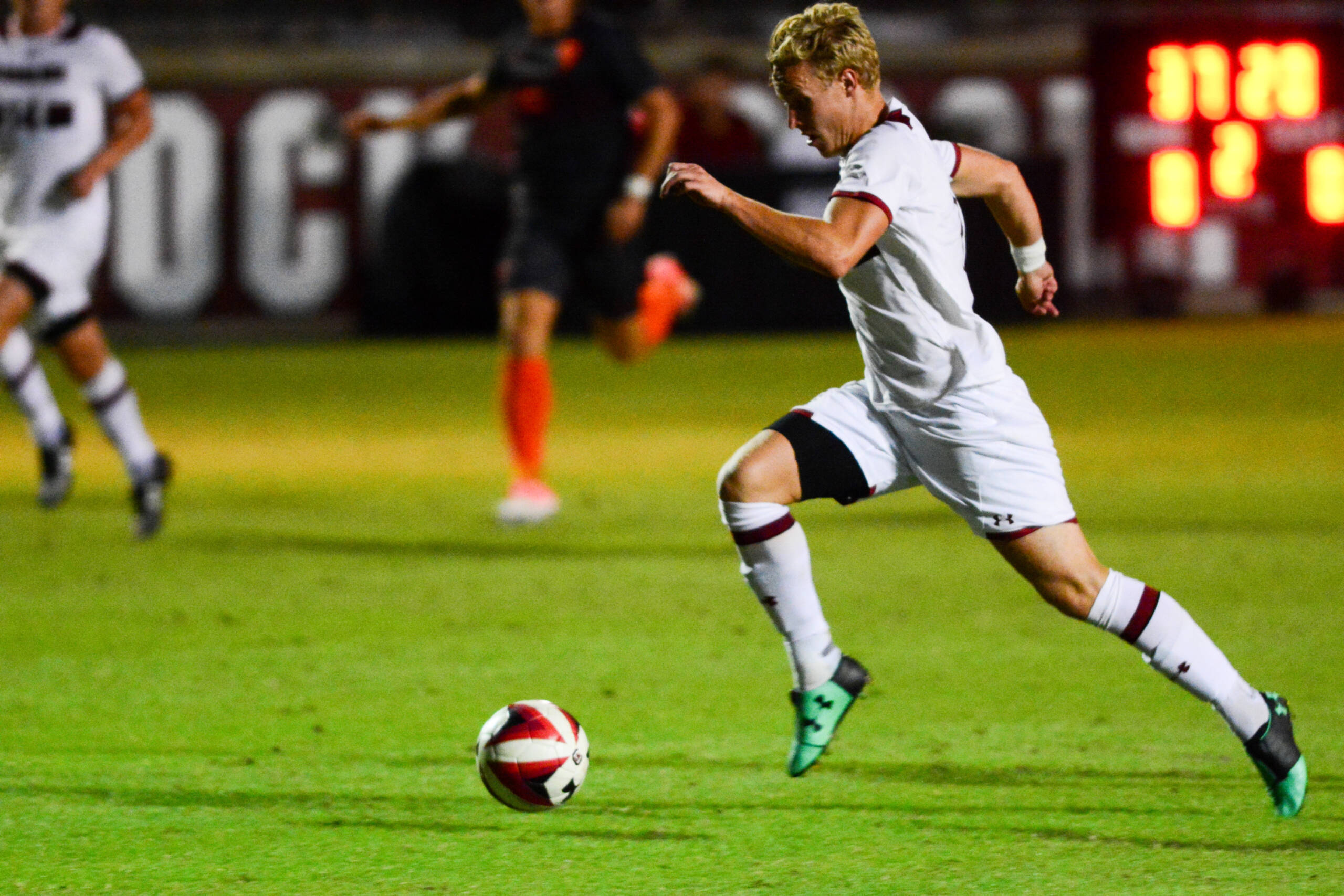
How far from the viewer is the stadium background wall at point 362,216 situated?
20.0 m

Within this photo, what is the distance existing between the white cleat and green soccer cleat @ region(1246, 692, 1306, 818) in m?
4.94

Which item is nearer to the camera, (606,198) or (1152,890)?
(1152,890)

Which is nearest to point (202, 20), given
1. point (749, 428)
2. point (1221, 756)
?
point (749, 428)

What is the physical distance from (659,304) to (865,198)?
20.5ft

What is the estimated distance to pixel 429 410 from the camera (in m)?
13.9

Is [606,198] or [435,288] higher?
[606,198]

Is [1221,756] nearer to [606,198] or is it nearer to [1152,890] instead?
[1152,890]

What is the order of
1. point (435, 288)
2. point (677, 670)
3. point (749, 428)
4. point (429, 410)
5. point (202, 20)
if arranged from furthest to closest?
point (202, 20), point (435, 288), point (429, 410), point (749, 428), point (677, 670)

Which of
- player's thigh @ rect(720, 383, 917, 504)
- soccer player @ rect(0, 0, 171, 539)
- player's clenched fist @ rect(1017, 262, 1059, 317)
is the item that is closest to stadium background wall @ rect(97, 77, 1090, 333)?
soccer player @ rect(0, 0, 171, 539)

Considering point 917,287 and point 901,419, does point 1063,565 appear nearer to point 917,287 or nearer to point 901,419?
point 901,419

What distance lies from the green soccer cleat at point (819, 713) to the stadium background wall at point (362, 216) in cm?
1530

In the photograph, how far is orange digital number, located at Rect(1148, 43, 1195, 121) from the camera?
17828mm

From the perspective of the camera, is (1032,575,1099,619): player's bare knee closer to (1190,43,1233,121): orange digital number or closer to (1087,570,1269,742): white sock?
(1087,570,1269,742): white sock

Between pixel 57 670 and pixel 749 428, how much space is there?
22.0 feet
